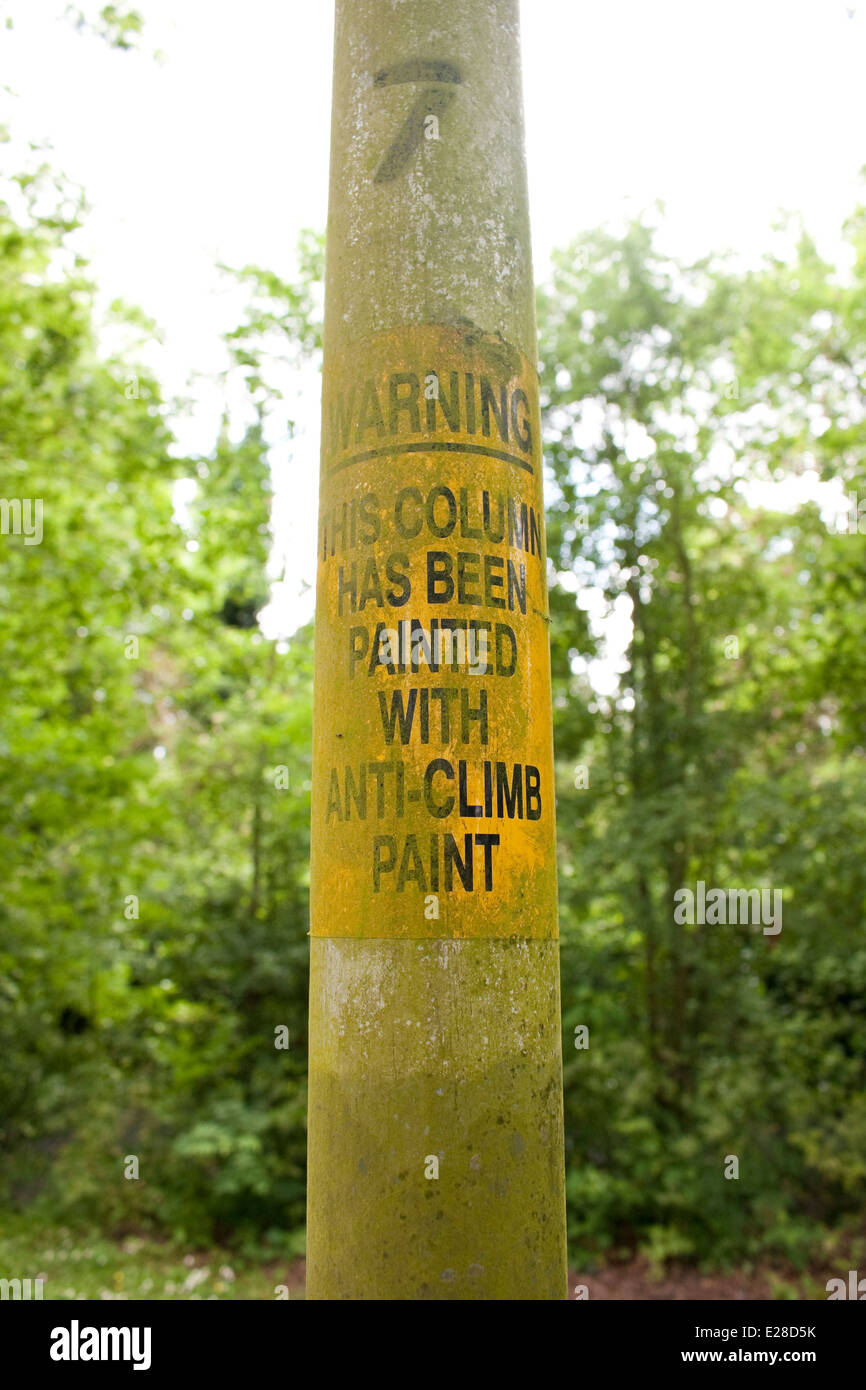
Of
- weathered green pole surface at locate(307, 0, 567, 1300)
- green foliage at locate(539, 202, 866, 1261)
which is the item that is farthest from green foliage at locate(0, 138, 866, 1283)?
weathered green pole surface at locate(307, 0, 567, 1300)

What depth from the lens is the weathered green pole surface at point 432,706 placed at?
219cm

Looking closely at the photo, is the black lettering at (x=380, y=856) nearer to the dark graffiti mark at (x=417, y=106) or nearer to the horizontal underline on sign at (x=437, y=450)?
the horizontal underline on sign at (x=437, y=450)

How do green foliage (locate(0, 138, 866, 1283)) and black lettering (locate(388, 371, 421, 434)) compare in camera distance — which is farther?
green foliage (locate(0, 138, 866, 1283))

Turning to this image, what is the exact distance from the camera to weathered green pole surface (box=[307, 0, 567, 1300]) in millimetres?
2191

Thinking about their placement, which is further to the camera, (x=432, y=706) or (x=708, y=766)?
(x=708, y=766)

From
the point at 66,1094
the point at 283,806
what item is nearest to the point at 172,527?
the point at 283,806

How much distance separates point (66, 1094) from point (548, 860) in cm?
896

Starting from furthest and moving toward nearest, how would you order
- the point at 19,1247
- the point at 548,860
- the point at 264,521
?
the point at 264,521 → the point at 19,1247 → the point at 548,860

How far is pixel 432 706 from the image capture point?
235 centimetres

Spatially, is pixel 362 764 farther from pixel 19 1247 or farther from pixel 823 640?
pixel 19 1247

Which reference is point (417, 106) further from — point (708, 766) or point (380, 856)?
point (708, 766)

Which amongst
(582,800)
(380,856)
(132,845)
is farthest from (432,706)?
(132,845)

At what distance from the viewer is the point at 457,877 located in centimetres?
229

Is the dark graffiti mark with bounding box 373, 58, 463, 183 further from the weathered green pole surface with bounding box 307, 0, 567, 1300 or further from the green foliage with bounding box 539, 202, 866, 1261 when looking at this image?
the green foliage with bounding box 539, 202, 866, 1261
